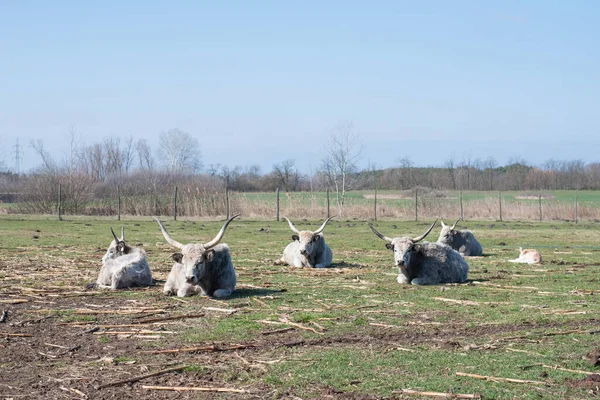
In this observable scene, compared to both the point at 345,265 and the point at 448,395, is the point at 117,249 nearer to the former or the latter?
the point at 345,265

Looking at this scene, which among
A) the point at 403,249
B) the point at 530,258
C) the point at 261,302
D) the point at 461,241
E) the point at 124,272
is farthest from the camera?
the point at 461,241

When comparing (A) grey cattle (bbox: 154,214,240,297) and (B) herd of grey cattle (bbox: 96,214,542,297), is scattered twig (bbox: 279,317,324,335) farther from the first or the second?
(A) grey cattle (bbox: 154,214,240,297)

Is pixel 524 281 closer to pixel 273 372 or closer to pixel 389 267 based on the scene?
pixel 389 267

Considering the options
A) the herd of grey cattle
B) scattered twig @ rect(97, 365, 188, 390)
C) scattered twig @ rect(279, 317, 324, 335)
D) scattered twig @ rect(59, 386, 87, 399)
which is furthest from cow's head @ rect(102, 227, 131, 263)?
scattered twig @ rect(59, 386, 87, 399)

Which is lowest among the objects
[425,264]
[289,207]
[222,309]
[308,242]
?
[222,309]

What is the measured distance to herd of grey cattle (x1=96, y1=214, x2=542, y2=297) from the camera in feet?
40.8

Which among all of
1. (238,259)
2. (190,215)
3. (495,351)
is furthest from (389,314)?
(190,215)

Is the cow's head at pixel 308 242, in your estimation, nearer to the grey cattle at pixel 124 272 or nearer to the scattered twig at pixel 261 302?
the grey cattle at pixel 124 272

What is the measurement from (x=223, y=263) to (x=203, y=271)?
1.92ft

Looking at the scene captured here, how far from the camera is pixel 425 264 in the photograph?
14.6m

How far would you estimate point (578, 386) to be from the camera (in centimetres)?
670

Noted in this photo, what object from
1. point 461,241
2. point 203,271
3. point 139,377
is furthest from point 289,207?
point 139,377

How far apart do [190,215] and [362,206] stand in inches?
424

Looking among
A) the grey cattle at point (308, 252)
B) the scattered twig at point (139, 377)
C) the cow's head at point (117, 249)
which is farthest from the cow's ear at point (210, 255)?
the grey cattle at point (308, 252)
